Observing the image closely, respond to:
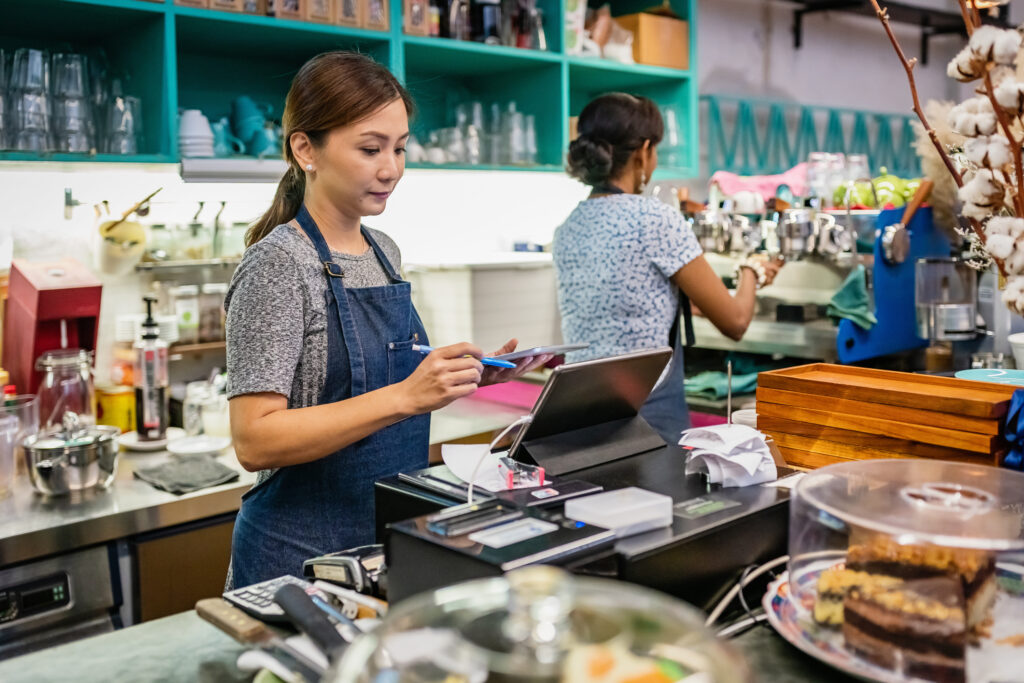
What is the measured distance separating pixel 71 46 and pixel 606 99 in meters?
1.50

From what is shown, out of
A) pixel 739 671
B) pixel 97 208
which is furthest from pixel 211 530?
pixel 739 671

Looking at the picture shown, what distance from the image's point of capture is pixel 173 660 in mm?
1068

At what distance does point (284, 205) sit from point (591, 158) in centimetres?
100

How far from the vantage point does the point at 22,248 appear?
260cm

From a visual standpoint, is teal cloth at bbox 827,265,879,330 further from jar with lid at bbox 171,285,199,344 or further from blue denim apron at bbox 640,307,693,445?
jar with lid at bbox 171,285,199,344

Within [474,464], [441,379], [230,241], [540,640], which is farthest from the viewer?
[230,241]

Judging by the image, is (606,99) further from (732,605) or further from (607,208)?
(732,605)

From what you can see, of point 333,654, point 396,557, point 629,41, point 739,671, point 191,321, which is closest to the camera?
point 739,671

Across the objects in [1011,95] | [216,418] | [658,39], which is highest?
[658,39]

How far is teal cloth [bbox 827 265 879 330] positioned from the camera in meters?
2.77

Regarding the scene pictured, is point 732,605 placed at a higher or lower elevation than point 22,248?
lower

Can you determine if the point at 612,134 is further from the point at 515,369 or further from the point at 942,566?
the point at 942,566

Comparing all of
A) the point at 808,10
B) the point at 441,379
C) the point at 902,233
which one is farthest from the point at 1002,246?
the point at 808,10

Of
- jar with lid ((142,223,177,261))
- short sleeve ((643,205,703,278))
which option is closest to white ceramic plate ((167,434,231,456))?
jar with lid ((142,223,177,261))
